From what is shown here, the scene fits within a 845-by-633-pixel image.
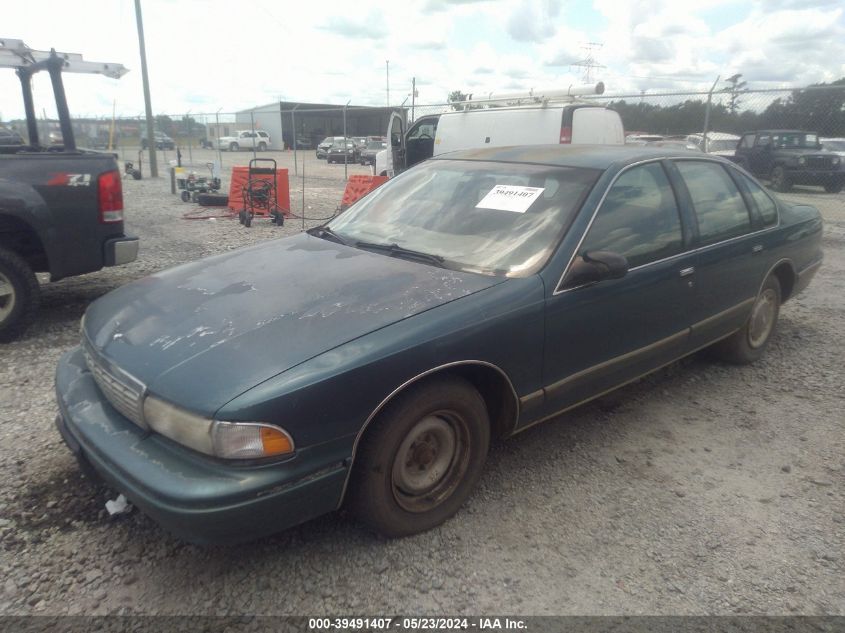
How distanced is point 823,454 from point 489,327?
213 cm

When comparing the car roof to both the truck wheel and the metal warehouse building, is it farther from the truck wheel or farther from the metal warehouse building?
the metal warehouse building

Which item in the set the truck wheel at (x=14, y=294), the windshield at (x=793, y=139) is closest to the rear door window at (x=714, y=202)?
the truck wheel at (x=14, y=294)

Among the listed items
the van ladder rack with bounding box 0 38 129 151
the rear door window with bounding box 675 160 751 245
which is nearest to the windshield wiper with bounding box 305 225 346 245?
the rear door window with bounding box 675 160 751 245

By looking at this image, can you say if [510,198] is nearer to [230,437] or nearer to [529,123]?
[230,437]

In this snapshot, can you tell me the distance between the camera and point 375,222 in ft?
11.5

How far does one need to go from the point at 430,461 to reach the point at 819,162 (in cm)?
1694

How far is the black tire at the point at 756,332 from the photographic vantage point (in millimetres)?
4234

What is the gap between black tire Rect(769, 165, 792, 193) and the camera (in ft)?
51.3

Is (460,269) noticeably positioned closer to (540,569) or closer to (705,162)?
(540,569)

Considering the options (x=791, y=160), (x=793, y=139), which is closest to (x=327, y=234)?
(x=791, y=160)

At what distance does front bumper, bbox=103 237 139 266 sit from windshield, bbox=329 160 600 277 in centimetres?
228

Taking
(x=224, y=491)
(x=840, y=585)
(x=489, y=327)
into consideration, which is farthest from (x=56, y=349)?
(x=840, y=585)

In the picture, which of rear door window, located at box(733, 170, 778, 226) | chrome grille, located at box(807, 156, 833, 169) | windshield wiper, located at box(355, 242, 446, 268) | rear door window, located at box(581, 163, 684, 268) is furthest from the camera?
chrome grille, located at box(807, 156, 833, 169)

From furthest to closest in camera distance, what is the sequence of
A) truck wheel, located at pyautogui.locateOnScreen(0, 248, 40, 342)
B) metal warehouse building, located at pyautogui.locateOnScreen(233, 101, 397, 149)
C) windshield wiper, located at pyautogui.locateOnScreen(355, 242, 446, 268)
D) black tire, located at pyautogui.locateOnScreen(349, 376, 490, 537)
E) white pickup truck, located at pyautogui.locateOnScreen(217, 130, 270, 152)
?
metal warehouse building, located at pyautogui.locateOnScreen(233, 101, 397, 149) < white pickup truck, located at pyautogui.locateOnScreen(217, 130, 270, 152) < truck wheel, located at pyautogui.locateOnScreen(0, 248, 40, 342) < windshield wiper, located at pyautogui.locateOnScreen(355, 242, 446, 268) < black tire, located at pyautogui.locateOnScreen(349, 376, 490, 537)
